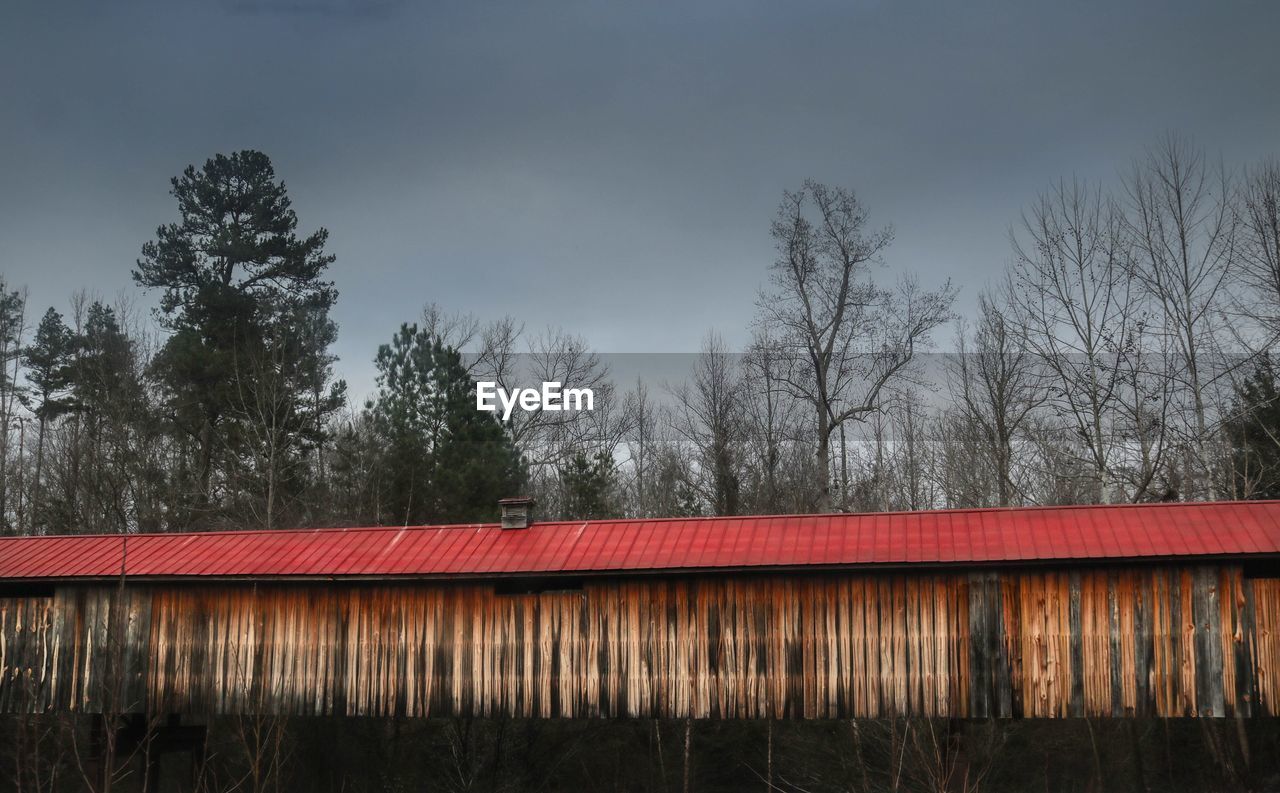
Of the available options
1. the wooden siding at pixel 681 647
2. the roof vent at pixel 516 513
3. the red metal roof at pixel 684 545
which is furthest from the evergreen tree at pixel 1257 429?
the roof vent at pixel 516 513

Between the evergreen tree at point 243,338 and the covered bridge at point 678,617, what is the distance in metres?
17.9

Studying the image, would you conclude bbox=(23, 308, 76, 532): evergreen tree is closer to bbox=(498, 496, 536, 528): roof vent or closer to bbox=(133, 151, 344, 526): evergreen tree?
bbox=(133, 151, 344, 526): evergreen tree

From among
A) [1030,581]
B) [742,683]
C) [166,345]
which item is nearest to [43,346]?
[166,345]

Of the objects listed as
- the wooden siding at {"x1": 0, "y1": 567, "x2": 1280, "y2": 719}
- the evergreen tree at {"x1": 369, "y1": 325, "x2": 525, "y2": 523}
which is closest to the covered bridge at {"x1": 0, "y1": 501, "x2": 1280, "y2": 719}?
the wooden siding at {"x1": 0, "y1": 567, "x2": 1280, "y2": 719}

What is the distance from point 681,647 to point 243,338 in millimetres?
27644

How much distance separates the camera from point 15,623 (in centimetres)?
2216

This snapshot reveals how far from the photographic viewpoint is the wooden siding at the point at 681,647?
18.2 m

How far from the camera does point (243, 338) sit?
42.9 m

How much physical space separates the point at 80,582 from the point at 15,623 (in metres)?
1.55

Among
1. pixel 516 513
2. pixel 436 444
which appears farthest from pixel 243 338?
pixel 516 513

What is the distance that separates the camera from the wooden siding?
59.8ft

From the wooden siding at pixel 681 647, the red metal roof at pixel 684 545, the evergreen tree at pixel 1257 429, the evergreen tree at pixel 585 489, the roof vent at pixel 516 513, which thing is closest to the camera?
the wooden siding at pixel 681 647

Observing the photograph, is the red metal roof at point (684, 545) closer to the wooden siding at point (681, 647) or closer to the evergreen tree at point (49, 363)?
the wooden siding at point (681, 647)

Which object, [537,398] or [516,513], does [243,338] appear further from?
[516,513]
